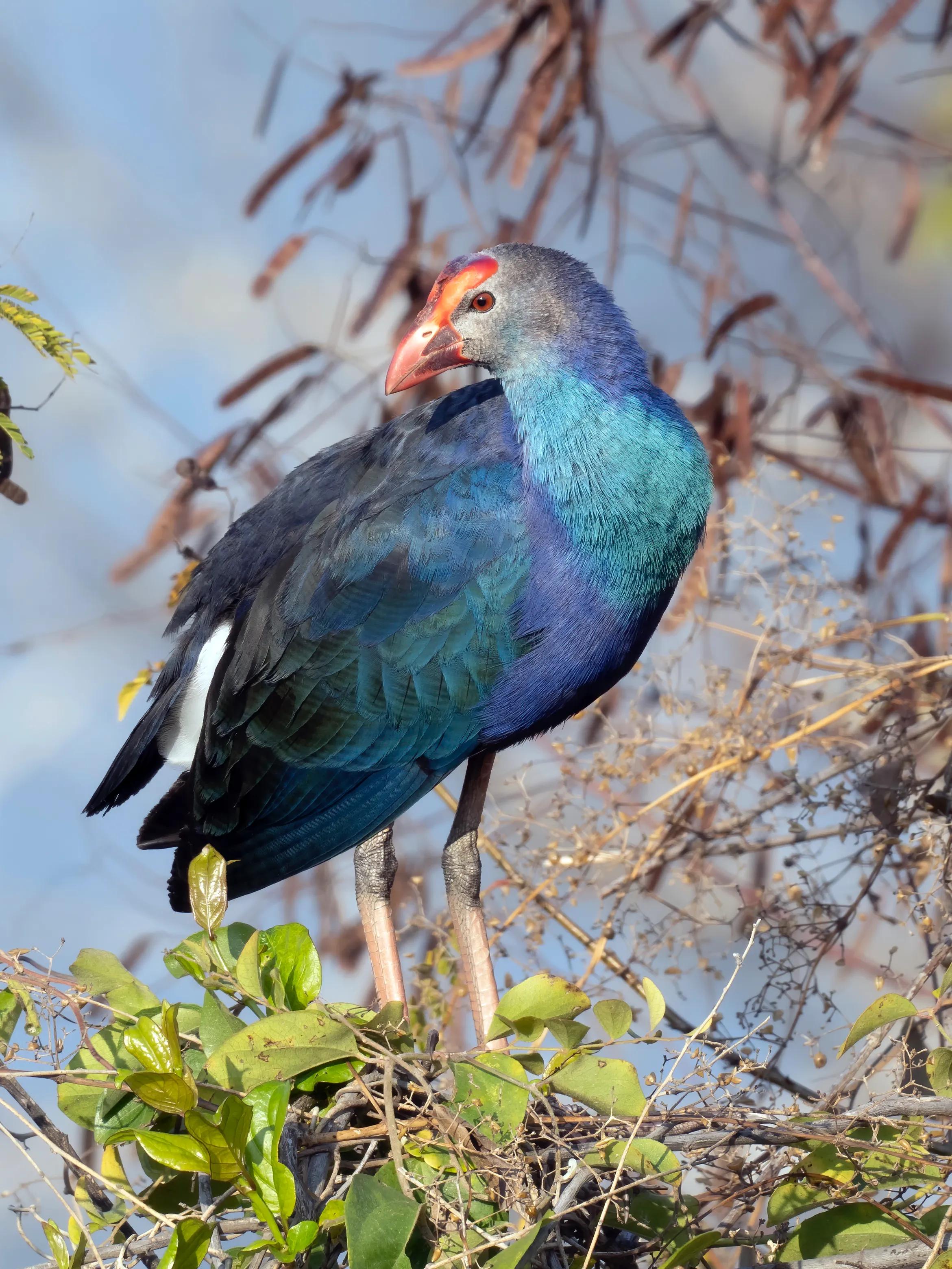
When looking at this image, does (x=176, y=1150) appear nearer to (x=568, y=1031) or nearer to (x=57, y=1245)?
(x=57, y=1245)

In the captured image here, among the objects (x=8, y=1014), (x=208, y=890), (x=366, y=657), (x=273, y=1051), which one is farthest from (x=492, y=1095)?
(x=366, y=657)

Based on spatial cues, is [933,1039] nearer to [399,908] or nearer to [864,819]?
[864,819]

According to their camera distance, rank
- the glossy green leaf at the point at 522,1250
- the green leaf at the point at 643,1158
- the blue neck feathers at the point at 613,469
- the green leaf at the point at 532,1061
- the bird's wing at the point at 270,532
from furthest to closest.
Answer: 1. the bird's wing at the point at 270,532
2. the blue neck feathers at the point at 613,469
3. the green leaf at the point at 532,1061
4. the green leaf at the point at 643,1158
5. the glossy green leaf at the point at 522,1250

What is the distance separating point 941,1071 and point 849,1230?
0.55ft

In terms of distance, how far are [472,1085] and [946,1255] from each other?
16.1 inches

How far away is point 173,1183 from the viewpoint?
124 centimetres

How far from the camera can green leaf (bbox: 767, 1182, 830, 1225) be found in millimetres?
1221

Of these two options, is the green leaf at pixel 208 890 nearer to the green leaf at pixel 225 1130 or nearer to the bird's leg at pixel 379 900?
the green leaf at pixel 225 1130

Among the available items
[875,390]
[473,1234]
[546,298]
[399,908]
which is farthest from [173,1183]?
[875,390]

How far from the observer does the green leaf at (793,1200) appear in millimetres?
1221

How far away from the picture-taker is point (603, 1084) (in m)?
1.23

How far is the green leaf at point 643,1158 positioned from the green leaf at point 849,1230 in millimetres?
138

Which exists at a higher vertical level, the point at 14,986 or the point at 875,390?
the point at 875,390

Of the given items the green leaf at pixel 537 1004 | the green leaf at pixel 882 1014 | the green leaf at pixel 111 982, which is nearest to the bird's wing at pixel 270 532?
the green leaf at pixel 111 982
